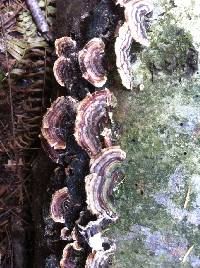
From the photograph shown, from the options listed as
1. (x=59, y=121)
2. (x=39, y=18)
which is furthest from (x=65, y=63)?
(x=39, y=18)

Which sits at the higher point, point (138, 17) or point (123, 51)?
point (138, 17)

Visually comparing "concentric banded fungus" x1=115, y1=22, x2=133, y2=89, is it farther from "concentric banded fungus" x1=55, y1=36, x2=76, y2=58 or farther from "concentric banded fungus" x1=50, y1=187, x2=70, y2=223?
"concentric banded fungus" x1=50, y1=187, x2=70, y2=223

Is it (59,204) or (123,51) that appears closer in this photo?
(123,51)

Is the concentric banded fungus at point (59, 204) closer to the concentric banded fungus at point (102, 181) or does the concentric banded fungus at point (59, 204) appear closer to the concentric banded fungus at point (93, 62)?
the concentric banded fungus at point (102, 181)

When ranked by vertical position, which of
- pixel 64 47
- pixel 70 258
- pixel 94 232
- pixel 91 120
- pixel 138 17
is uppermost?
pixel 138 17

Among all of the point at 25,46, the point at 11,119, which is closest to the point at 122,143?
the point at 11,119

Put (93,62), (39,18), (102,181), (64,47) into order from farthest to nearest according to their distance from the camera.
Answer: (39,18) < (64,47) < (93,62) < (102,181)

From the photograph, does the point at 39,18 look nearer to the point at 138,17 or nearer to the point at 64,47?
the point at 64,47
